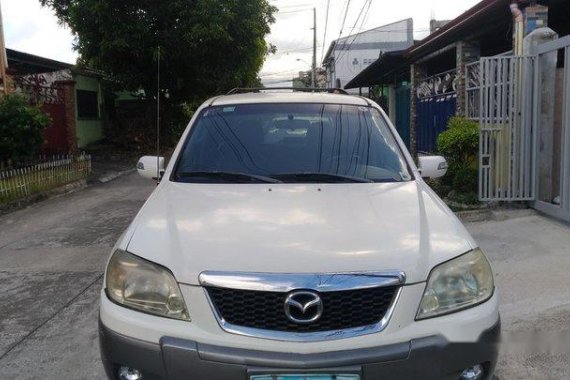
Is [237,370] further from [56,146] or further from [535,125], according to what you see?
[56,146]

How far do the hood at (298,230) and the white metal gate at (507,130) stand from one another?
14.4 feet

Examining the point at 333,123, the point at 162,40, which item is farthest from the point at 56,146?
the point at 333,123

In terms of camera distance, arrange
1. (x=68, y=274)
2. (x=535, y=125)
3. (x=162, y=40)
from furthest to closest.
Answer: (x=162, y=40)
(x=535, y=125)
(x=68, y=274)

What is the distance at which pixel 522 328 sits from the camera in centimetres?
378

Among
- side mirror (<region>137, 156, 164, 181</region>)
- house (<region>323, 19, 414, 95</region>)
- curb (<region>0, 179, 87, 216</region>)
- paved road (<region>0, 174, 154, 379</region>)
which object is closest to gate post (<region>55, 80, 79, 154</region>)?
curb (<region>0, 179, 87, 216</region>)

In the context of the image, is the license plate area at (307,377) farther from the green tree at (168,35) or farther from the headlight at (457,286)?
the green tree at (168,35)

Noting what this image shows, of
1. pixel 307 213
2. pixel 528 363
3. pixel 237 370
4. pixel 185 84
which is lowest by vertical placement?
pixel 528 363

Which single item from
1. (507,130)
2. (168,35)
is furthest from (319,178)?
(168,35)

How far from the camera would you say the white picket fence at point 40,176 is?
9.30 m

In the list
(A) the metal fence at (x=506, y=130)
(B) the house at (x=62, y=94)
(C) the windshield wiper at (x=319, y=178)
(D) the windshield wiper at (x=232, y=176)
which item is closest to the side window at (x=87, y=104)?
(B) the house at (x=62, y=94)

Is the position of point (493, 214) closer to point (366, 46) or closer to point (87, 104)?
point (87, 104)

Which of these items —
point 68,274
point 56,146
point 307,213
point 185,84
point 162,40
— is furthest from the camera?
point 185,84

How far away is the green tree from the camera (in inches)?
602

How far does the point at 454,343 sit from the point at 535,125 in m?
5.29
